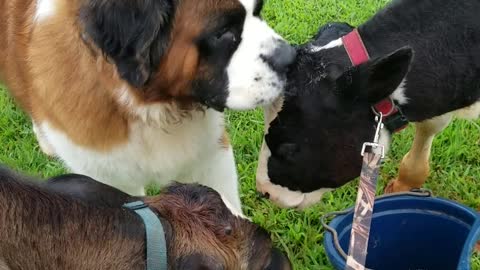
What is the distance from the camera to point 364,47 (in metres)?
2.94

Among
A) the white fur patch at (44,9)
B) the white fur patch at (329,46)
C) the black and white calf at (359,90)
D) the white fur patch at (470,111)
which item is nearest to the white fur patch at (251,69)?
the black and white calf at (359,90)

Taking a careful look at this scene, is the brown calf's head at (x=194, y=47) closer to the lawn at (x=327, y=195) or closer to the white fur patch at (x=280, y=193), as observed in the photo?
the white fur patch at (x=280, y=193)

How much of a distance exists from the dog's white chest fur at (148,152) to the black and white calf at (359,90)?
11.2 inches

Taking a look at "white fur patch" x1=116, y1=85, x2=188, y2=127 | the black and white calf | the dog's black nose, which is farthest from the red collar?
"white fur patch" x1=116, y1=85, x2=188, y2=127

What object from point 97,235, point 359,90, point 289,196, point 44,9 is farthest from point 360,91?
point 44,9

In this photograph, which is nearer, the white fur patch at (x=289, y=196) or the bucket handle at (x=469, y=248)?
the bucket handle at (x=469, y=248)

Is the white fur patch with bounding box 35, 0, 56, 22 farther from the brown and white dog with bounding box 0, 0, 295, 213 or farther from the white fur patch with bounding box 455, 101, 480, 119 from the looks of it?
the white fur patch with bounding box 455, 101, 480, 119

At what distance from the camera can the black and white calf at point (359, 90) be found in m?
2.83

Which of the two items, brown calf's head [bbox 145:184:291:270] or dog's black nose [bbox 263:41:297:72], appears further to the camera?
dog's black nose [bbox 263:41:297:72]

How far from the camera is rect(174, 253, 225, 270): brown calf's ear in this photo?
6.56 ft

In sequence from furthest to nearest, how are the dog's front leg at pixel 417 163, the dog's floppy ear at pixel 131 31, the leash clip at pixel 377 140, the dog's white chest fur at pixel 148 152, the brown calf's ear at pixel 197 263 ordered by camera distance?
the dog's front leg at pixel 417 163 → the dog's white chest fur at pixel 148 152 → the leash clip at pixel 377 140 → the dog's floppy ear at pixel 131 31 → the brown calf's ear at pixel 197 263

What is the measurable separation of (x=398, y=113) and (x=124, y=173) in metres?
1.16

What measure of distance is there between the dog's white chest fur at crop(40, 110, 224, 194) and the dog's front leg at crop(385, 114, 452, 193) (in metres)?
1.04

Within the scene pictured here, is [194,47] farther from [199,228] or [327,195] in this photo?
[327,195]
